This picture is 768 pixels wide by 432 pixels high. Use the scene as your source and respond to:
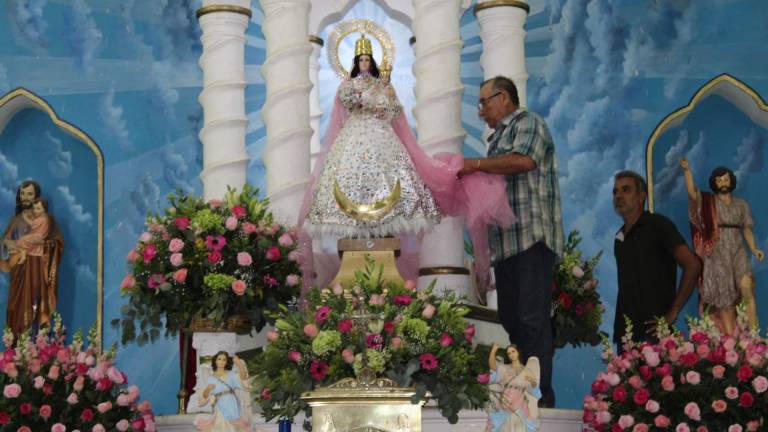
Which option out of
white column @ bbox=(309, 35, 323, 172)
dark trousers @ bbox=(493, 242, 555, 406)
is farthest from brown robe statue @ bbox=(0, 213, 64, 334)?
dark trousers @ bbox=(493, 242, 555, 406)

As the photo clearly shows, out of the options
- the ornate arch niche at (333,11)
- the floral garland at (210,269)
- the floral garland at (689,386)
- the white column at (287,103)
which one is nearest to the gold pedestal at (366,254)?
the floral garland at (210,269)

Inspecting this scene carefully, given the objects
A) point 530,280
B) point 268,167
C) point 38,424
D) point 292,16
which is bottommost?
point 38,424

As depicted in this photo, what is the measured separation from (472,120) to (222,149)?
10.1ft

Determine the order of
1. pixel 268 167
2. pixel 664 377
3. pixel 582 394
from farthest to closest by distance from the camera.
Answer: pixel 582 394, pixel 268 167, pixel 664 377

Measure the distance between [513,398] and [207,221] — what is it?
88.8 inches

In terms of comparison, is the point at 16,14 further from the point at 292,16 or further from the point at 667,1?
the point at 667,1

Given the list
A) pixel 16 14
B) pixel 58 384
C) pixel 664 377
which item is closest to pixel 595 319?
pixel 664 377

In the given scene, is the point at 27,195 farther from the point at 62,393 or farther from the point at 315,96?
the point at 62,393

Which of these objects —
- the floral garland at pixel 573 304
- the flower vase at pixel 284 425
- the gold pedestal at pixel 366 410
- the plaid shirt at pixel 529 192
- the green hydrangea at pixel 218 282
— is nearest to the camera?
the gold pedestal at pixel 366 410

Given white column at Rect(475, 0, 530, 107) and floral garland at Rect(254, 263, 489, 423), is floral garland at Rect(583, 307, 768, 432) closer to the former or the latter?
floral garland at Rect(254, 263, 489, 423)

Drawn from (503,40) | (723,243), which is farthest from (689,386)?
(723,243)

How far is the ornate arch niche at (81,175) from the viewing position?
12.2 m

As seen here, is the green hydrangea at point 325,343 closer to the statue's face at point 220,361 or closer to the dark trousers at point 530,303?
the statue's face at point 220,361

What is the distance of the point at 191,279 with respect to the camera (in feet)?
28.1
